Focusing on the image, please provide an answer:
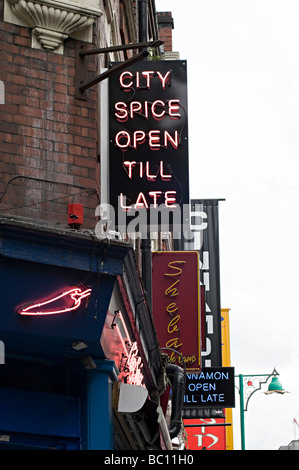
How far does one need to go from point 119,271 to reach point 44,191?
1.44 metres

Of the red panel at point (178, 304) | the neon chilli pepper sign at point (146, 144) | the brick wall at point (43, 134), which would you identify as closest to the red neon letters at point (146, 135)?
the neon chilli pepper sign at point (146, 144)

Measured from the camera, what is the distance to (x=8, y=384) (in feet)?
33.6

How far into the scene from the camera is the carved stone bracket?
37.9ft

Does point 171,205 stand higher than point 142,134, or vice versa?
point 142,134

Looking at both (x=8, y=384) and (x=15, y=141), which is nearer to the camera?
(x=8, y=384)

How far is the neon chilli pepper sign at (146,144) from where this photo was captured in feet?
41.2

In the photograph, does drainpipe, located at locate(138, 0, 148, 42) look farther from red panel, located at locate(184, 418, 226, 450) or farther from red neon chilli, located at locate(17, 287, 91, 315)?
red panel, located at locate(184, 418, 226, 450)

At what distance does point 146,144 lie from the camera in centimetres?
1277

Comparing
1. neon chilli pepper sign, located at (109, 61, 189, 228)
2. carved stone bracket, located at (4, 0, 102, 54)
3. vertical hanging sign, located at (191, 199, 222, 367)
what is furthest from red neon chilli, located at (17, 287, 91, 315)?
vertical hanging sign, located at (191, 199, 222, 367)

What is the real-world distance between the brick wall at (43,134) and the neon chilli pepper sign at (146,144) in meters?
0.85

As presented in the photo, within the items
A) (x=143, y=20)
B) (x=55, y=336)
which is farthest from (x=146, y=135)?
(x=143, y=20)

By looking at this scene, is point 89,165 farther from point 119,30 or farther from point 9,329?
point 119,30

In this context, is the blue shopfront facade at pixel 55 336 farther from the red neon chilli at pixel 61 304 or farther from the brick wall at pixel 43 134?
the brick wall at pixel 43 134
